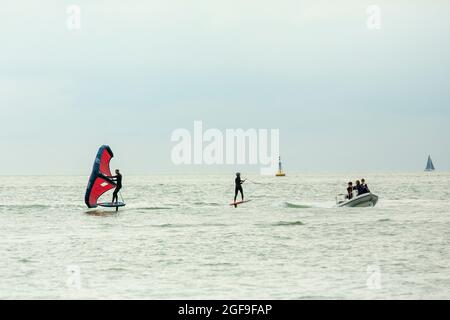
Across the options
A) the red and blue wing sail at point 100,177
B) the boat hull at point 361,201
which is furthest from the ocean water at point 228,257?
the red and blue wing sail at point 100,177

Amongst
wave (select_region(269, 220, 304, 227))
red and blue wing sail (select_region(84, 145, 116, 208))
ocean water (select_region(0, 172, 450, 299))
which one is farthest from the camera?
red and blue wing sail (select_region(84, 145, 116, 208))

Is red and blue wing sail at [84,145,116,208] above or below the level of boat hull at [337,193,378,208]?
above

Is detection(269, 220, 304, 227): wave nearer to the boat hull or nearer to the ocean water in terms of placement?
the ocean water

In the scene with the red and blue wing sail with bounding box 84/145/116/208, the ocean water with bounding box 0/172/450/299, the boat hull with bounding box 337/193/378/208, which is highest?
the red and blue wing sail with bounding box 84/145/116/208

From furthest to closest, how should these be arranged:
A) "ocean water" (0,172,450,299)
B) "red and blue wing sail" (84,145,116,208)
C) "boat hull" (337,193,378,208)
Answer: "red and blue wing sail" (84,145,116,208) < "boat hull" (337,193,378,208) < "ocean water" (0,172,450,299)

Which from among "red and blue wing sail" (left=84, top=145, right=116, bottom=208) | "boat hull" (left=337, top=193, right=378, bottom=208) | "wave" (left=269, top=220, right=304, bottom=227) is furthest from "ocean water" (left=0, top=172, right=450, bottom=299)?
"red and blue wing sail" (left=84, top=145, right=116, bottom=208)

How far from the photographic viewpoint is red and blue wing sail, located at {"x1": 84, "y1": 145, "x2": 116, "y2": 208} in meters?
41.4

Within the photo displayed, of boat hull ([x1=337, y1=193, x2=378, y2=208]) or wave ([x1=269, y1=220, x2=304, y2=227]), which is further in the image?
boat hull ([x1=337, y1=193, x2=378, y2=208])

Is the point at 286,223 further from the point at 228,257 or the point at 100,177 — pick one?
the point at 100,177

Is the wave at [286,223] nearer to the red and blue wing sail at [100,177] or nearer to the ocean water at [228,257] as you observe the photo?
the ocean water at [228,257]
